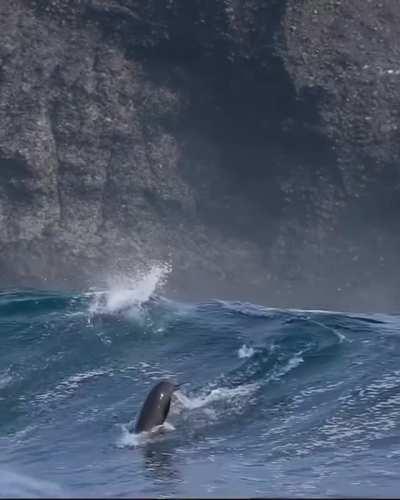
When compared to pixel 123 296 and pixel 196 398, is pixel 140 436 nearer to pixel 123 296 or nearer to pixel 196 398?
pixel 196 398

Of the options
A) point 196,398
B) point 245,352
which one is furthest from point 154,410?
point 245,352

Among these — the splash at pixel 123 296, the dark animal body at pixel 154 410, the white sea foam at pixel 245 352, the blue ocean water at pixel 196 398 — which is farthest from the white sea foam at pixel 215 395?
the splash at pixel 123 296

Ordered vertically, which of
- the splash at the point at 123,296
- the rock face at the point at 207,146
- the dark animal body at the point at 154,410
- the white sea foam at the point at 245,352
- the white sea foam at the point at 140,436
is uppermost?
the rock face at the point at 207,146

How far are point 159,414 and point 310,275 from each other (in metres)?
9.60

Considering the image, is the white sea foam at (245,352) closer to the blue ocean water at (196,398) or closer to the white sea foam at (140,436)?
the blue ocean water at (196,398)

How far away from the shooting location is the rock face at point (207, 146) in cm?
1938

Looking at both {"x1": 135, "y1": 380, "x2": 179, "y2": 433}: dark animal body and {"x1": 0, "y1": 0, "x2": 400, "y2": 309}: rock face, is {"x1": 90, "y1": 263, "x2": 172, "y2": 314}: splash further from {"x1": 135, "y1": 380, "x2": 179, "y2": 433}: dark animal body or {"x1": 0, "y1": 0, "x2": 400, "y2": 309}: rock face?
{"x1": 135, "y1": 380, "x2": 179, "y2": 433}: dark animal body

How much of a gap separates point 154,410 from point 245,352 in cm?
276

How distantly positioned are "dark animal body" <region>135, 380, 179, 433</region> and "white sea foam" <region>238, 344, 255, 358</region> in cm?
224

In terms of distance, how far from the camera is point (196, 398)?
11.6 metres

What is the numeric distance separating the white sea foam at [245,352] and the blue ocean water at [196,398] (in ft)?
0.08

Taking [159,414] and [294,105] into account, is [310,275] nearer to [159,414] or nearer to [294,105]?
[294,105]

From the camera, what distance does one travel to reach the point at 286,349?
43.7 ft

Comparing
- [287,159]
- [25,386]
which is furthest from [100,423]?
[287,159]
